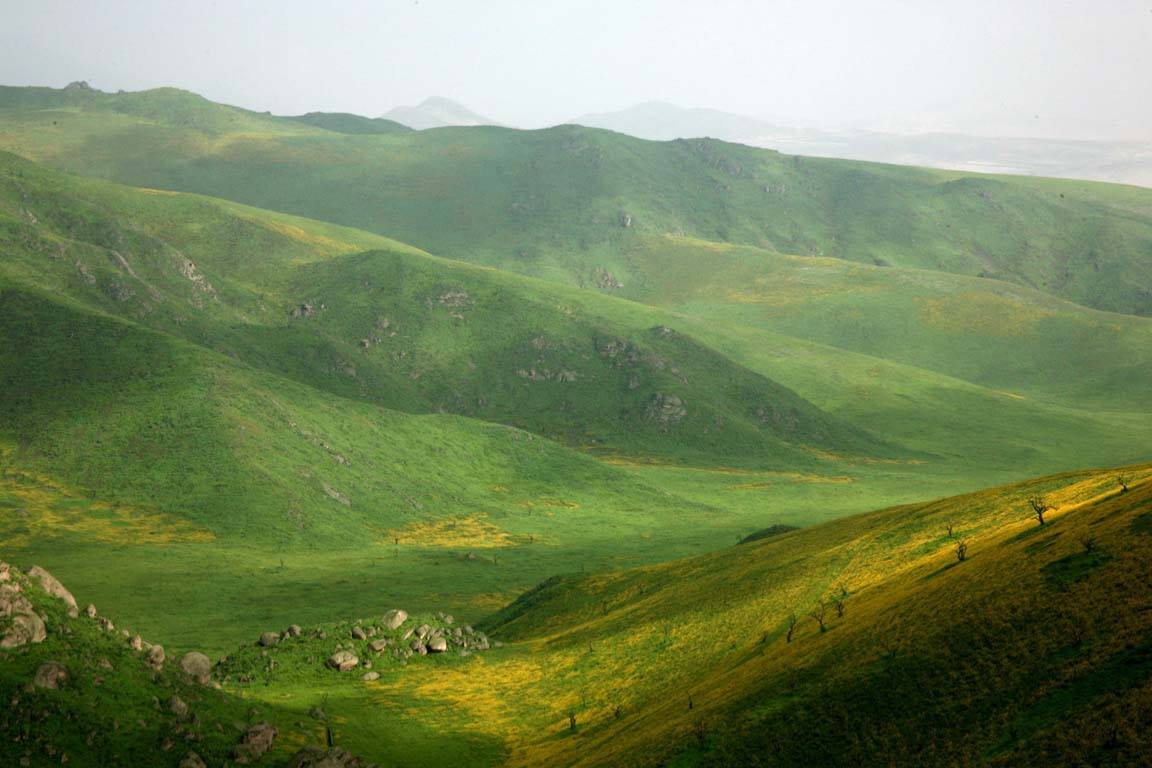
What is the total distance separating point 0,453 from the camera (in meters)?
152

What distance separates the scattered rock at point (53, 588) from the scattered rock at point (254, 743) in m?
11.4

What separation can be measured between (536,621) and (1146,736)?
229 ft

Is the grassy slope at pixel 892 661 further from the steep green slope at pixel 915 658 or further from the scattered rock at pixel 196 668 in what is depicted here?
the scattered rock at pixel 196 668

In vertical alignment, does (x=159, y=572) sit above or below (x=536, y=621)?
below

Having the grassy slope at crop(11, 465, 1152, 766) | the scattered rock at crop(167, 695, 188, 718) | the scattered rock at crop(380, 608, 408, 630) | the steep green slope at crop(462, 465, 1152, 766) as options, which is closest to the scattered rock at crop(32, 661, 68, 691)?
the grassy slope at crop(11, 465, 1152, 766)

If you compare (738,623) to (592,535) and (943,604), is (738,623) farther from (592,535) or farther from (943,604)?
(592,535)

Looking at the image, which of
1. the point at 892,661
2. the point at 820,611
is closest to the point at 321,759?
the point at 892,661

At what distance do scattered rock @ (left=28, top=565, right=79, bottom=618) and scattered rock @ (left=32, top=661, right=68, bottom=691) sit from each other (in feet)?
20.2

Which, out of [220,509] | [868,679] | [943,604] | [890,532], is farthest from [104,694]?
[220,509]

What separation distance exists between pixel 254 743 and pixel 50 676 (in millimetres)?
10063

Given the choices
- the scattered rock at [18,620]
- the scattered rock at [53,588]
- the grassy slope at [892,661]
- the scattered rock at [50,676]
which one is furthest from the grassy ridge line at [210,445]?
the scattered rock at [50,676]

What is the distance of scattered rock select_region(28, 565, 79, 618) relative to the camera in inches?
1908

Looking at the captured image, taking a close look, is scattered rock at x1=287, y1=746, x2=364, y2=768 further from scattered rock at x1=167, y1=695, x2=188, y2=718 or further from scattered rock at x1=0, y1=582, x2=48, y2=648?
scattered rock at x1=0, y1=582, x2=48, y2=648

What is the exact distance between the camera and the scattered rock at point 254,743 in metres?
44.6
